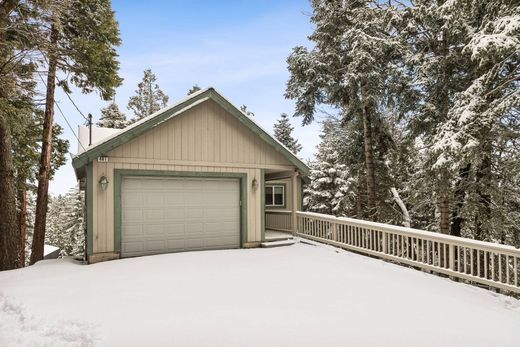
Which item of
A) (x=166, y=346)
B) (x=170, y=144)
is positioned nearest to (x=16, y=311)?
(x=166, y=346)

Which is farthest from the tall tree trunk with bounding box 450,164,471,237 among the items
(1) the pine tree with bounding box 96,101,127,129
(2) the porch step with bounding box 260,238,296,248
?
(1) the pine tree with bounding box 96,101,127,129

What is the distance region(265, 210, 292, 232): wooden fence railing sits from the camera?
1164 cm

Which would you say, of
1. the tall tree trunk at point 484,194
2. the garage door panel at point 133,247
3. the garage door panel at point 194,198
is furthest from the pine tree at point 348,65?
the garage door panel at point 133,247

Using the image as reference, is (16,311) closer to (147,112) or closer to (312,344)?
(312,344)

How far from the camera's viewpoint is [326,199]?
2064 cm

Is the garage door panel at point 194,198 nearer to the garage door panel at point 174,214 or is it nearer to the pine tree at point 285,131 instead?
the garage door panel at point 174,214

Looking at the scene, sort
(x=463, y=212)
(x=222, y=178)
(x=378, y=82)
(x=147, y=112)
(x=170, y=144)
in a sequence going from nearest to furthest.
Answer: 1. (x=170, y=144)
2. (x=222, y=178)
3. (x=463, y=212)
4. (x=378, y=82)
5. (x=147, y=112)

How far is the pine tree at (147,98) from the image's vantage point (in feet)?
88.6

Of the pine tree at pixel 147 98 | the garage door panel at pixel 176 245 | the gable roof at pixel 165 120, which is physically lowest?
the garage door panel at pixel 176 245

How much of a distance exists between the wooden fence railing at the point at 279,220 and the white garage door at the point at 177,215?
2.93m

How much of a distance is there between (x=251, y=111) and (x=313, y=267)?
26.0 meters

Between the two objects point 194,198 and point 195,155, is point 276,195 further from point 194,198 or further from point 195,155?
point 195,155

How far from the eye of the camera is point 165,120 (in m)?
8.11

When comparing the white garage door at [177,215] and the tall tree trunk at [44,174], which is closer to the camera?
the white garage door at [177,215]
